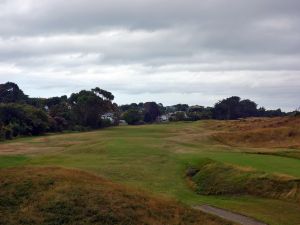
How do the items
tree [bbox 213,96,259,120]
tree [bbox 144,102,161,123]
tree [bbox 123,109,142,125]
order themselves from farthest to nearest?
tree [bbox 144,102,161,123]
tree [bbox 213,96,259,120]
tree [bbox 123,109,142,125]

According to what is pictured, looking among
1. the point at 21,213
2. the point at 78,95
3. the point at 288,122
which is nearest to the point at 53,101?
the point at 78,95

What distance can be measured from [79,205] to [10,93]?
370 feet

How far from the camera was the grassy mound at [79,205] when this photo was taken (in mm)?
17109

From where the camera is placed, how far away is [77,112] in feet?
327

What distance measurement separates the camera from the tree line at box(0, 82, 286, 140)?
84000 millimetres

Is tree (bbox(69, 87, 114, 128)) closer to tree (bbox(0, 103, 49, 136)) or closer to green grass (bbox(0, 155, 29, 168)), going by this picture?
tree (bbox(0, 103, 49, 136))

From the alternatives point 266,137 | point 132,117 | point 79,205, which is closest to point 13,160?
point 79,205

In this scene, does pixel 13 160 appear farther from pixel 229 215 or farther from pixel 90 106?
pixel 90 106

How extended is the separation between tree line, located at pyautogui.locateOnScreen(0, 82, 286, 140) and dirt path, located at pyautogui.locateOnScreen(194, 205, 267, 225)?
57.8m

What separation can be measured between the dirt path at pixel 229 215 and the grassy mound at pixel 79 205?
0.91 metres

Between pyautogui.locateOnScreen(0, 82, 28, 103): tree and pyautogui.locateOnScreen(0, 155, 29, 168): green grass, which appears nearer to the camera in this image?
pyautogui.locateOnScreen(0, 155, 29, 168): green grass

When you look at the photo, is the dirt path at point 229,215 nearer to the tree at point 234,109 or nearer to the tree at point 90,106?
the tree at point 90,106

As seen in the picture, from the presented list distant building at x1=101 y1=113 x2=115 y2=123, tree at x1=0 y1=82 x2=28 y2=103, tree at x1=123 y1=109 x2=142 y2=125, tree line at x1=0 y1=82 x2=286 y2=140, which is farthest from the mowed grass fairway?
tree at x1=0 y1=82 x2=28 y2=103

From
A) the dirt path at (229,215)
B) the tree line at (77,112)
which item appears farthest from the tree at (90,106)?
the dirt path at (229,215)
